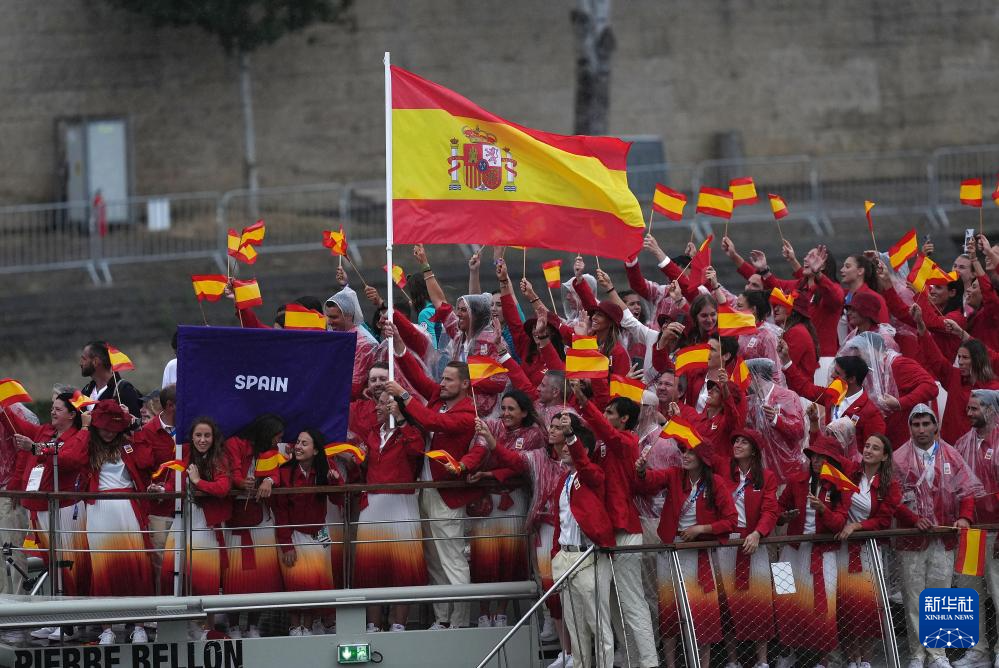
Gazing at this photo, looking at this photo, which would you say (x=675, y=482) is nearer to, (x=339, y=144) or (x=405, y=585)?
(x=405, y=585)

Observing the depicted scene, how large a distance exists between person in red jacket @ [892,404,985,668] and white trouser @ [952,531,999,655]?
0.46 ft

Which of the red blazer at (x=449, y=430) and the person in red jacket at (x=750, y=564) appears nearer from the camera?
the person in red jacket at (x=750, y=564)

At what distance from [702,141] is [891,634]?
21009 mm

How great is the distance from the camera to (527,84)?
3138 cm

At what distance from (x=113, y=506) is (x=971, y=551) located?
5.72 m

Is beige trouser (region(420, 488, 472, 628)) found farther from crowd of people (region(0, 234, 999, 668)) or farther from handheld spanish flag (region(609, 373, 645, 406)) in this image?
handheld spanish flag (region(609, 373, 645, 406))

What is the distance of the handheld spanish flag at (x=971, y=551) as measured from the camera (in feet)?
38.8

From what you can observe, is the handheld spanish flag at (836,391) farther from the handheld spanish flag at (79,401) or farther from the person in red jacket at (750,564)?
the handheld spanish flag at (79,401)

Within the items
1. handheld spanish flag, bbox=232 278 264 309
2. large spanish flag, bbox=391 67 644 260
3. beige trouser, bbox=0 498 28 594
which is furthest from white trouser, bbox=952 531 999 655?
beige trouser, bbox=0 498 28 594

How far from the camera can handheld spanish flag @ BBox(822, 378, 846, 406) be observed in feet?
40.5

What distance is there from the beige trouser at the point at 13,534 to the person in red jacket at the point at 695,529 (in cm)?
428

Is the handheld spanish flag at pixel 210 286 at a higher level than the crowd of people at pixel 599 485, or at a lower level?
higher

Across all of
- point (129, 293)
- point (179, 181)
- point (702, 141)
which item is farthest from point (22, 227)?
point (702, 141)

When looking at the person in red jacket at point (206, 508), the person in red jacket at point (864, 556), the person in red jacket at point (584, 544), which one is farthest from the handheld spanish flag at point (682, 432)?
the person in red jacket at point (206, 508)
